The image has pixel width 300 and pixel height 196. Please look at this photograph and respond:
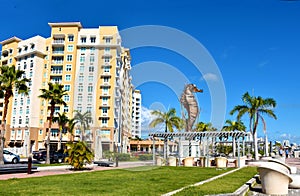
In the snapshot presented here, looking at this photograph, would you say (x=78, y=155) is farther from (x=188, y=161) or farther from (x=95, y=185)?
(x=95, y=185)

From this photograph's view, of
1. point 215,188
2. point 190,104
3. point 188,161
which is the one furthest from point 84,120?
point 215,188

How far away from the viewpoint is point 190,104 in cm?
2733

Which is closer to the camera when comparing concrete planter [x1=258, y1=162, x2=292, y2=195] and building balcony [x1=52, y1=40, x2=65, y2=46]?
concrete planter [x1=258, y1=162, x2=292, y2=195]

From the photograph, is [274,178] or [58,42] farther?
[58,42]

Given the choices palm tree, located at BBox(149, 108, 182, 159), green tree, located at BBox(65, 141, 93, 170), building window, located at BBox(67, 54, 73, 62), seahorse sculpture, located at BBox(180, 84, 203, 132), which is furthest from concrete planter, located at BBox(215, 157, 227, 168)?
building window, located at BBox(67, 54, 73, 62)

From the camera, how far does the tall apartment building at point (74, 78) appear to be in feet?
200

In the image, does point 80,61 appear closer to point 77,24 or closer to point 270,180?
point 77,24

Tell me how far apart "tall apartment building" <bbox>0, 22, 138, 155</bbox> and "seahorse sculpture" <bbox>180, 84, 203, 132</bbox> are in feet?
110

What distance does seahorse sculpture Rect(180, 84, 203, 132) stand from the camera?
89.4 feet

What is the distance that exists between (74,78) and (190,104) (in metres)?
41.4

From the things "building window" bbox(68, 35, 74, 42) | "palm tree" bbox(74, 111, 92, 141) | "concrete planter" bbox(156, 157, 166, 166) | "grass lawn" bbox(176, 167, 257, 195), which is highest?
"building window" bbox(68, 35, 74, 42)

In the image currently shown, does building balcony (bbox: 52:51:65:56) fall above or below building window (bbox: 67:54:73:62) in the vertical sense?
above

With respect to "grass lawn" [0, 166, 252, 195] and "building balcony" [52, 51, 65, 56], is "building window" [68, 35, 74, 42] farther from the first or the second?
"grass lawn" [0, 166, 252, 195]

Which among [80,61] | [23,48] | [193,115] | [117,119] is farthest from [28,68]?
[193,115]
